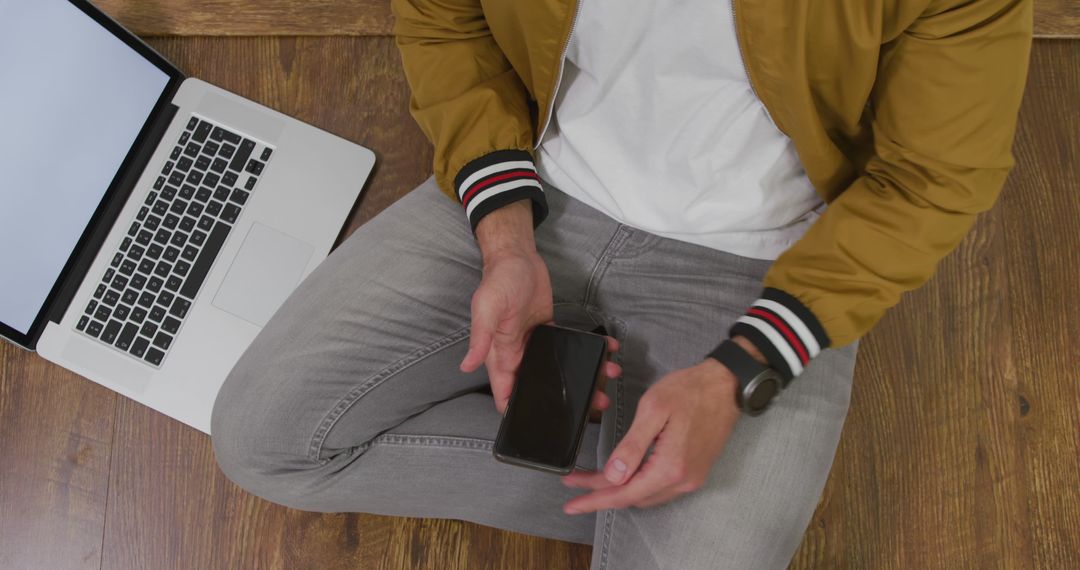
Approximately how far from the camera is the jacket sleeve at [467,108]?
0.86 meters

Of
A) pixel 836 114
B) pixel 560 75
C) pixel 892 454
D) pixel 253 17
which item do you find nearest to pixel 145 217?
pixel 253 17

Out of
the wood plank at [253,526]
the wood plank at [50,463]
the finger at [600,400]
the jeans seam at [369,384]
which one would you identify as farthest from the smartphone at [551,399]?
the wood plank at [50,463]

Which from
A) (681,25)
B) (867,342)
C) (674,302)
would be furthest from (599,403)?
(867,342)

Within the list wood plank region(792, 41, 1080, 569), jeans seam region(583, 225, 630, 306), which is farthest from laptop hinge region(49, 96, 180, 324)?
wood plank region(792, 41, 1080, 569)

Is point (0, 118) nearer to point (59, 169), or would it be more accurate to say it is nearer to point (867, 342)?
point (59, 169)

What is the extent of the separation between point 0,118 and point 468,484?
73 cm

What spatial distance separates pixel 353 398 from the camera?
2.89ft

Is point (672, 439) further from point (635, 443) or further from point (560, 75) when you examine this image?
point (560, 75)

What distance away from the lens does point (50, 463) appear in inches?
45.3

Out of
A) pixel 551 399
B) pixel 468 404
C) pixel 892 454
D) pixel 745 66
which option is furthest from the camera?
pixel 892 454

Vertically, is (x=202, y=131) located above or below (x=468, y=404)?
above

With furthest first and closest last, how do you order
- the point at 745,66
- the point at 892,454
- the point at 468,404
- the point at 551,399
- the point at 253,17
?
the point at 253,17 → the point at 892,454 → the point at 468,404 → the point at 551,399 → the point at 745,66

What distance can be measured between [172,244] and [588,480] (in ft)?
2.27

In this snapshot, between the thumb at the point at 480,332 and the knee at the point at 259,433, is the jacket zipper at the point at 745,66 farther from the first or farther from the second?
the knee at the point at 259,433
